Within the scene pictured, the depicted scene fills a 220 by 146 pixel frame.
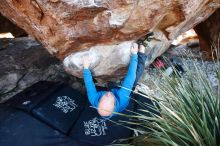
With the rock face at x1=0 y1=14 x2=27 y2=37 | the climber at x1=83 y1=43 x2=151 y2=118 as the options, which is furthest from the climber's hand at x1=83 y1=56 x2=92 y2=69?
the rock face at x1=0 y1=14 x2=27 y2=37

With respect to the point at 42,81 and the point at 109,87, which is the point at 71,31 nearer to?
the point at 109,87

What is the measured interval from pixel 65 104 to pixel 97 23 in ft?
4.29

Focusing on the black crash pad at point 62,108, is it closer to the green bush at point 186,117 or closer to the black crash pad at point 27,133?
the black crash pad at point 27,133

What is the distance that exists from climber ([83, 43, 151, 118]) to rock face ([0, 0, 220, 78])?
0.09 metres

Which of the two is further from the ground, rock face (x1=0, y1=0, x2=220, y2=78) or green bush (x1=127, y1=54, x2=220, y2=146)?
rock face (x1=0, y1=0, x2=220, y2=78)

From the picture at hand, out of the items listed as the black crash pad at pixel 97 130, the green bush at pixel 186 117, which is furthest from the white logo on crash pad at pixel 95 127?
the green bush at pixel 186 117

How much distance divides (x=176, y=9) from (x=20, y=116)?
202 centimetres

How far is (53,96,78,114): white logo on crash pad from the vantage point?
4.14 m

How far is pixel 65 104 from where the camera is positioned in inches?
166

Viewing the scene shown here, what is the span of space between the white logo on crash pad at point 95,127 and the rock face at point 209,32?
2.23 meters

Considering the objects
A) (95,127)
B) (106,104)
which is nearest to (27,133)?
(95,127)

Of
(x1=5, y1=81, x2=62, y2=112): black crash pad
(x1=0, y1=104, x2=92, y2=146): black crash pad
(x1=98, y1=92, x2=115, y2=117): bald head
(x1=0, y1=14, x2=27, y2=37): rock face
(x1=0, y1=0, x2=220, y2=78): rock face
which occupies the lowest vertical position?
(x1=0, y1=104, x2=92, y2=146): black crash pad

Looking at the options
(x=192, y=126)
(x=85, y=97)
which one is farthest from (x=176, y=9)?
(x=85, y=97)

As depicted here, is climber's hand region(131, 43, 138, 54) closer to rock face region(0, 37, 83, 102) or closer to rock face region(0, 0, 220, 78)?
rock face region(0, 0, 220, 78)
